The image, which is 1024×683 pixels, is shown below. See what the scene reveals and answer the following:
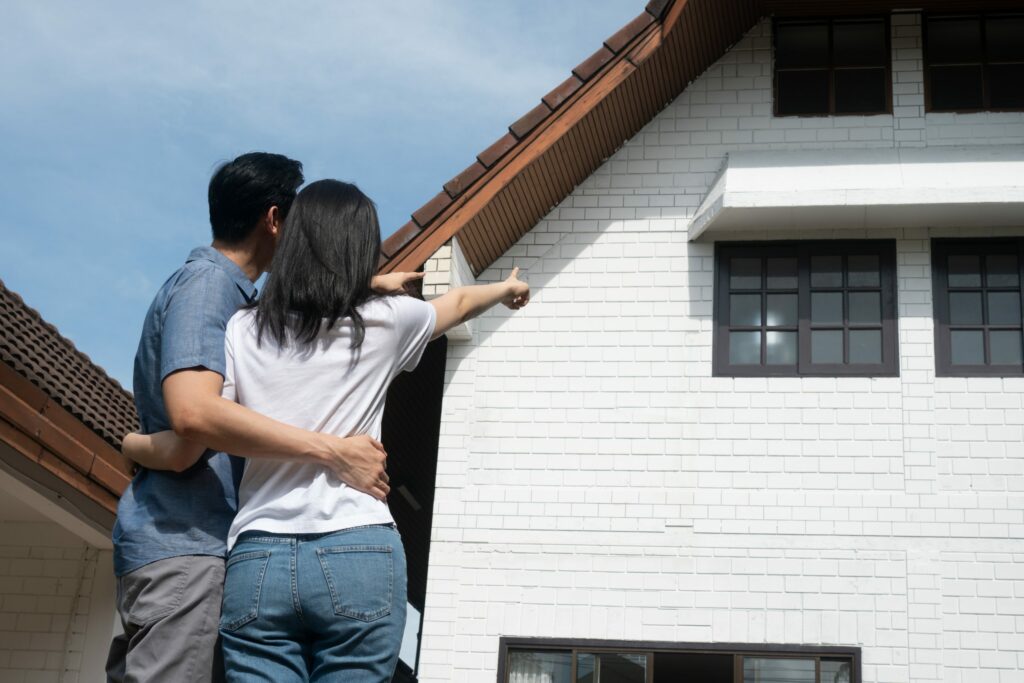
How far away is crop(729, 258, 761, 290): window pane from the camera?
35.5 feet

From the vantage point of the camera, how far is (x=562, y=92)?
1034 cm

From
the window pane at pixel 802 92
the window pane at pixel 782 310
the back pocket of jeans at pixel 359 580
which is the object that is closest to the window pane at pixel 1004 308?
the window pane at pixel 782 310

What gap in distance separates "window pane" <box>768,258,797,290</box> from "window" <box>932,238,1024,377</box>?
1025mm

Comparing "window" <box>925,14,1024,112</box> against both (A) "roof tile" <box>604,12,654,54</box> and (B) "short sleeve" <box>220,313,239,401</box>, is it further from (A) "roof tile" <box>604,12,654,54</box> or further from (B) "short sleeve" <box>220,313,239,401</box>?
(B) "short sleeve" <box>220,313,239,401</box>

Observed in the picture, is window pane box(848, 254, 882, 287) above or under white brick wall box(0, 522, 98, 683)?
above

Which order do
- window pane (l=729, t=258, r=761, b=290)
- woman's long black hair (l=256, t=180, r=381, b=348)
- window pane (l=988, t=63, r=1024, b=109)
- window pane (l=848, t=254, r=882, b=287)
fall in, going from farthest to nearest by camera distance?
window pane (l=988, t=63, r=1024, b=109), window pane (l=729, t=258, r=761, b=290), window pane (l=848, t=254, r=882, b=287), woman's long black hair (l=256, t=180, r=381, b=348)

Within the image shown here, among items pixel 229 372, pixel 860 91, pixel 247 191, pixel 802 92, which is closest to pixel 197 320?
pixel 229 372

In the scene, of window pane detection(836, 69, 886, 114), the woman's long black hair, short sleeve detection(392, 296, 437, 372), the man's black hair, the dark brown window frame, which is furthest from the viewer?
window pane detection(836, 69, 886, 114)

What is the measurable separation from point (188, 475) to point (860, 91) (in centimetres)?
921

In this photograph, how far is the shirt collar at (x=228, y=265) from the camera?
3.27 m

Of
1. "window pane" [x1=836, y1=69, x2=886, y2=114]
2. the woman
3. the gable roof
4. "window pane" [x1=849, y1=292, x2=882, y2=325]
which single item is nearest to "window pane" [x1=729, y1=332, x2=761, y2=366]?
"window pane" [x1=849, y1=292, x2=882, y2=325]

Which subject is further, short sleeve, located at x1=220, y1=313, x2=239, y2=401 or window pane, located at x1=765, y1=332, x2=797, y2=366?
window pane, located at x1=765, y1=332, x2=797, y2=366

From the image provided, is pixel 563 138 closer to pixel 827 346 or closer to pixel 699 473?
pixel 827 346

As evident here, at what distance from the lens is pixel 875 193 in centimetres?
1036
